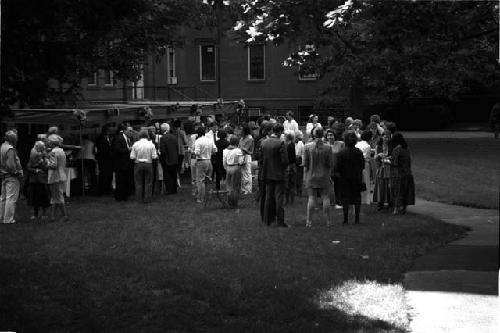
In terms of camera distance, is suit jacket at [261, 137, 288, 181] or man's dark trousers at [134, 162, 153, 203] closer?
suit jacket at [261, 137, 288, 181]

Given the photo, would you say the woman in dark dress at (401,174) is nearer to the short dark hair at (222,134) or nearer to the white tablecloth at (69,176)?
the short dark hair at (222,134)

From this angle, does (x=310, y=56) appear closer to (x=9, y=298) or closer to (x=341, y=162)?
(x=341, y=162)

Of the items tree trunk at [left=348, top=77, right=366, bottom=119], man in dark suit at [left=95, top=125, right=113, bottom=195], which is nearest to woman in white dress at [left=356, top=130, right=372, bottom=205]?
man in dark suit at [left=95, top=125, right=113, bottom=195]

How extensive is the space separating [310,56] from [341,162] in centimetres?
711

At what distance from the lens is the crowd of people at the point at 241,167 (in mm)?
15555

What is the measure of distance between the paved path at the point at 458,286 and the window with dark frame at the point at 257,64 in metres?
39.1

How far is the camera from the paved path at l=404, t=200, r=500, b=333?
8492mm

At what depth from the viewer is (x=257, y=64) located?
176ft

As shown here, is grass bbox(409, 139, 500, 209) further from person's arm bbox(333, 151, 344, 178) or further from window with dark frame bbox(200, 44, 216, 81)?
window with dark frame bbox(200, 44, 216, 81)

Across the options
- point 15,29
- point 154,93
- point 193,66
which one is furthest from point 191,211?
point 193,66

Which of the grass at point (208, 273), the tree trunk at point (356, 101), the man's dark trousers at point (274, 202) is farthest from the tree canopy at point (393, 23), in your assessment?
the tree trunk at point (356, 101)

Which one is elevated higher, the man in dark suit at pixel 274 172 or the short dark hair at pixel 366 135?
the short dark hair at pixel 366 135

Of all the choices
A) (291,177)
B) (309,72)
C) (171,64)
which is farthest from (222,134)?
(171,64)

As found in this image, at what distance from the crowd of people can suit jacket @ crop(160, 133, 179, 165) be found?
3 centimetres
